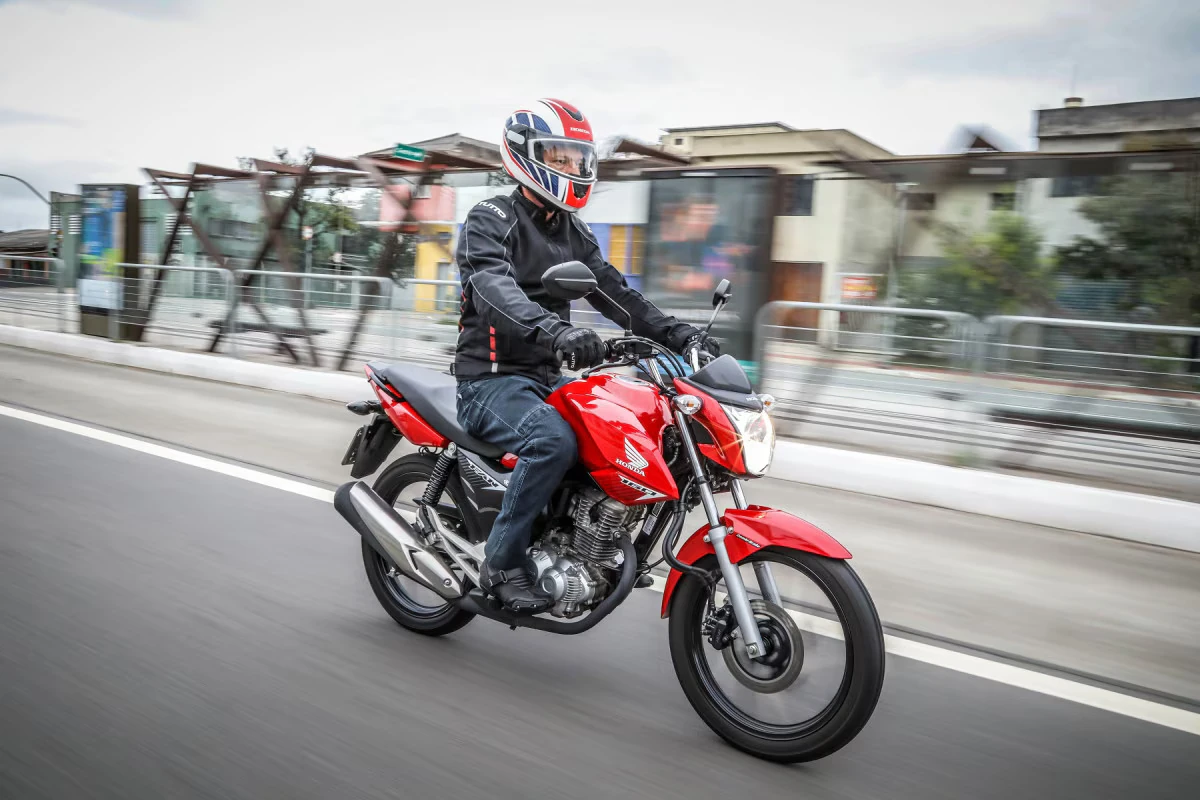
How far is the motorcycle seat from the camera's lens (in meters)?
3.65

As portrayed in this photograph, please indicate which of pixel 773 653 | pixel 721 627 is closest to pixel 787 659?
pixel 773 653

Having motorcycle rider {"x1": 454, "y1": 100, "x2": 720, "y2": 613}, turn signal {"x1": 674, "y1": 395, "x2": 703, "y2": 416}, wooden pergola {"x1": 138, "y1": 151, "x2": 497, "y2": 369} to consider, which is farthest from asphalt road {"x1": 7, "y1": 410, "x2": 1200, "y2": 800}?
wooden pergola {"x1": 138, "y1": 151, "x2": 497, "y2": 369}

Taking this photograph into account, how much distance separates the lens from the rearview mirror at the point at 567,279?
292 cm

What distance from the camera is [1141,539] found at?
19.1ft

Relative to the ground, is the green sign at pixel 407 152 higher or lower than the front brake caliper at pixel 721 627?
higher

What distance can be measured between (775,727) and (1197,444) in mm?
4265

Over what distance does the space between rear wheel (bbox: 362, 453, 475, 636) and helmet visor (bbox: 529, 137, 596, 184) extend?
1.21 metres

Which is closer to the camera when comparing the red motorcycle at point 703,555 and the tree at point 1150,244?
the red motorcycle at point 703,555

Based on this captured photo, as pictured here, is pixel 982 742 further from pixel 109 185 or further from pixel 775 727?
pixel 109 185

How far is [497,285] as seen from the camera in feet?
11.1

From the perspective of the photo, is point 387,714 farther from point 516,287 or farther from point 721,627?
point 516,287

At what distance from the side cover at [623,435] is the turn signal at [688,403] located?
143mm

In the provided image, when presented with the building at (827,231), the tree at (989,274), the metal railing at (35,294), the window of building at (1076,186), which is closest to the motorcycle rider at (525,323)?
the tree at (989,274)

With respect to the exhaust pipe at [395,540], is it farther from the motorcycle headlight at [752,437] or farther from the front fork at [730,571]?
the motorcycle headlight at [752,437]
